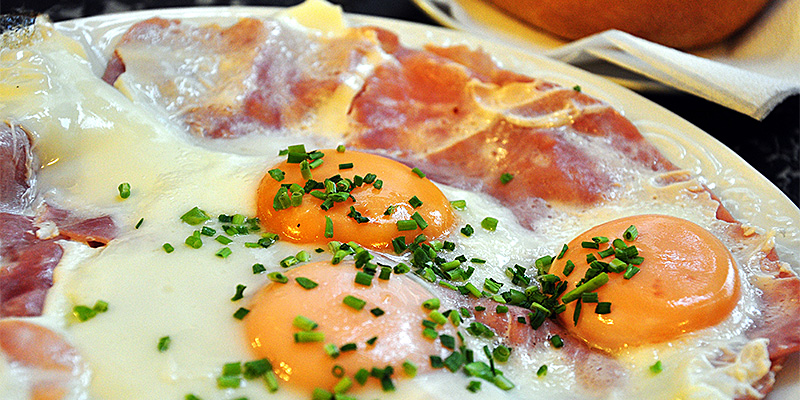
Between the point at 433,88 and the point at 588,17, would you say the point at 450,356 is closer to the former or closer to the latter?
the point at 433,88

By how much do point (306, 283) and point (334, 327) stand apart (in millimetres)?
145

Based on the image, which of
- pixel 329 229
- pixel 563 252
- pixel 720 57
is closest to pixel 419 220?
pixel 329 229

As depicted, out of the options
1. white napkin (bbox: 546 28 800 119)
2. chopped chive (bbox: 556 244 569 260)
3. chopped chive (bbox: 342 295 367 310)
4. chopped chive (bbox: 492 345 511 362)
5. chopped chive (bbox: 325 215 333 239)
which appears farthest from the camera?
white napkin (bbox: 546 28 800 119)

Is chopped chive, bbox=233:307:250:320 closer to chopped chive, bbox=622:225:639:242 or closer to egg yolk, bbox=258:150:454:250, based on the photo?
egg yolk, bbox=258:150:454:250

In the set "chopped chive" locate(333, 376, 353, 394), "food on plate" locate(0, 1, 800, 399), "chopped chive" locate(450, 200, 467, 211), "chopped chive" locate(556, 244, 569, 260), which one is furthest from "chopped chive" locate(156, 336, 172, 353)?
"chopped chive" locate(556, 244, 569, 260)

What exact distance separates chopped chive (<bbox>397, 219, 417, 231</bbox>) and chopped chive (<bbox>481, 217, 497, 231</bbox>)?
0.29 meters

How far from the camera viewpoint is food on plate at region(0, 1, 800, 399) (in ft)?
4.83

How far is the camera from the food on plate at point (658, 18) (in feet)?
9.64

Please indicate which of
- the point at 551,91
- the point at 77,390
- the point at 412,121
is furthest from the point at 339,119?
the point at 77,390

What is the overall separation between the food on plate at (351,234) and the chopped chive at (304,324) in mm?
13

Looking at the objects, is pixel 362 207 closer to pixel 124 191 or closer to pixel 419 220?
pixel 419 220

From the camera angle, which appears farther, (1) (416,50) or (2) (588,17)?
(2) (588,17)

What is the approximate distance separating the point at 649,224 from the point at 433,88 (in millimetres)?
1142

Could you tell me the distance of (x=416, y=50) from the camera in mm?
2834
